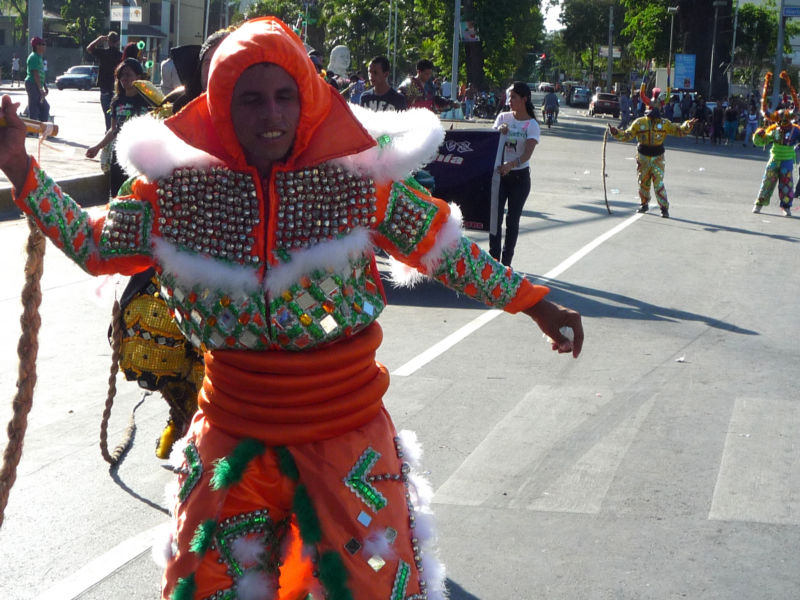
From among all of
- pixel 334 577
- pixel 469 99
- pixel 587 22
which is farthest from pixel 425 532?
pixel 587 22

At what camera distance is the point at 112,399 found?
184 inches

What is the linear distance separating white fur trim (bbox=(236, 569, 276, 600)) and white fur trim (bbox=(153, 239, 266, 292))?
0.71 m

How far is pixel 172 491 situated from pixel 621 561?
6.79 ft

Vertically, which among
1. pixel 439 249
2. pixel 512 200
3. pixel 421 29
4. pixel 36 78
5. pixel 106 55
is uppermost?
pixel 421 29

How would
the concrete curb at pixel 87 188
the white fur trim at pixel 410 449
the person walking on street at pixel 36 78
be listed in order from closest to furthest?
the white fur trim at pixel 410 449, the concrete curb at pixel 87 188, the person walking on street at pixel 36 78

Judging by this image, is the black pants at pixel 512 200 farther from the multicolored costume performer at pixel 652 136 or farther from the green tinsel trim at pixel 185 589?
the green tinsel trim at pixel 185 589

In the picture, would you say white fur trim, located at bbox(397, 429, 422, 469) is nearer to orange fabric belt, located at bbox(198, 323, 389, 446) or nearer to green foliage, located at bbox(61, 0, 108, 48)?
orange fabric belt, located at bbox(198, 323, 389, 446)

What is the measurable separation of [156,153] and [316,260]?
0.50 metres

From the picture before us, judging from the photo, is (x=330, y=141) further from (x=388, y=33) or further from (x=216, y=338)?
(x=388, y=33)

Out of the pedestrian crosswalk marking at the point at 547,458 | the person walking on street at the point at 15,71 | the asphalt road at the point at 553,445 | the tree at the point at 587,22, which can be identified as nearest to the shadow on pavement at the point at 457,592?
the asphalt road at the point at 553,445

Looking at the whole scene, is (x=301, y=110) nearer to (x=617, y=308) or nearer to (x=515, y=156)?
(x=617, y=308)

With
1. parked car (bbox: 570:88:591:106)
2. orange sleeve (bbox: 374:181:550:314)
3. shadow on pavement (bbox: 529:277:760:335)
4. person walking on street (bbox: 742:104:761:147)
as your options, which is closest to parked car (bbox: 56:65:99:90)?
person walking on street (bbox: 742:104:761:147)

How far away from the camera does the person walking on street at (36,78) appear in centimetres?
2133

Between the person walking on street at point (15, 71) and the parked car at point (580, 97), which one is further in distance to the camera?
the parked car at point (580, 97)
